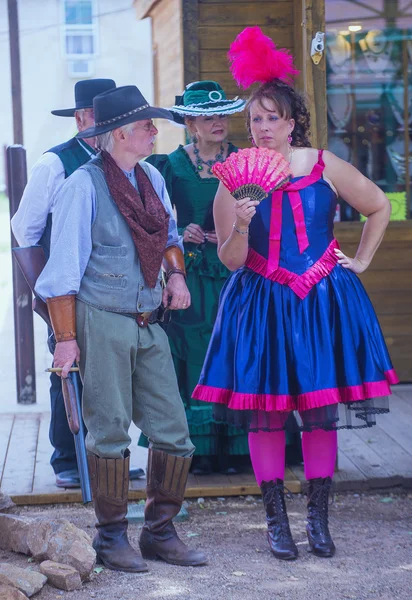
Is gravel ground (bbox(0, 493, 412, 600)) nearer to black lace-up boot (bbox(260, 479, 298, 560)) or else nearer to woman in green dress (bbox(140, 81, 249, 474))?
black lace-up boot (bbox(260, 479, 298, 560))

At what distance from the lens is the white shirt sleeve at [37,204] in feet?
14.1

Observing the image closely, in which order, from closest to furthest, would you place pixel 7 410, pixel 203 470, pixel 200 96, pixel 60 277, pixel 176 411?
pixel 60 277 → pixel 176 411 → pixel 200 96 → pixel 203 470 → pixel 7 410

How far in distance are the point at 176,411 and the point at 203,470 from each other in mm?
1280

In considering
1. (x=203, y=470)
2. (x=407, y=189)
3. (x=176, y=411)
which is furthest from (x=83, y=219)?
(x=407, y=189)

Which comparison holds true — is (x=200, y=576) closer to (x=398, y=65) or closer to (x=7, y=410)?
(x=7, y=410)

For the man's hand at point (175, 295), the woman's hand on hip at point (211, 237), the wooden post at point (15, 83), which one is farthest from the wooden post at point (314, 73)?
the wooden post at point (15, 83)

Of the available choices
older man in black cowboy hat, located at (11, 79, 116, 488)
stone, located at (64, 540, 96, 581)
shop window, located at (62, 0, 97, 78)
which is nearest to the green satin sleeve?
older man in black cowboy hat, located at (11, 79, 116, 488)

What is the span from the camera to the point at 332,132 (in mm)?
6746

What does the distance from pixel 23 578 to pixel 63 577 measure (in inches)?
5.7

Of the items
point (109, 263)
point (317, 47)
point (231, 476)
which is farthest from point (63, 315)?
point (317, 47)

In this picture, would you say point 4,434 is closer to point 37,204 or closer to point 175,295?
point 37,204

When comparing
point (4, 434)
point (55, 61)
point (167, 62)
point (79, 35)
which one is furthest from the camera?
point (79, 35)

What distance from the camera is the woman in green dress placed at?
463 cm

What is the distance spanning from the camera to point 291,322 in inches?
147
